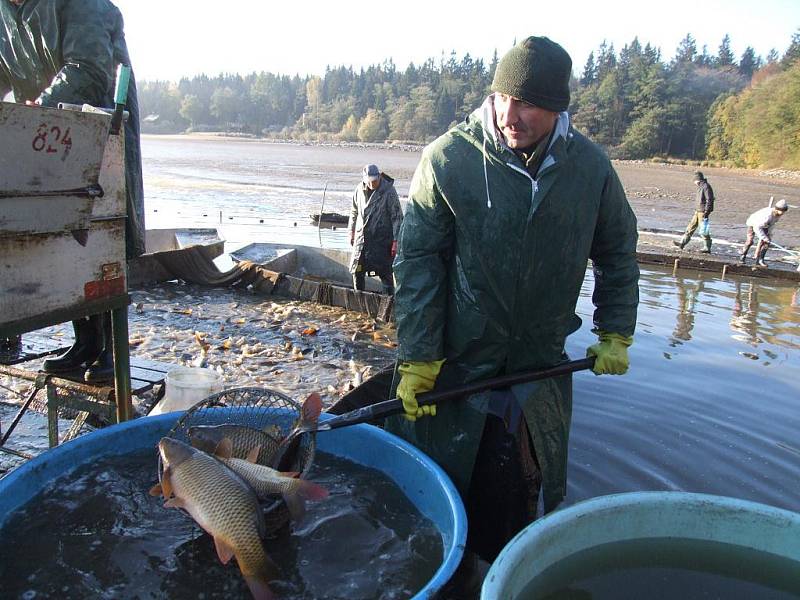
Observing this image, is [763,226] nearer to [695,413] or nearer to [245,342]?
[695,413]

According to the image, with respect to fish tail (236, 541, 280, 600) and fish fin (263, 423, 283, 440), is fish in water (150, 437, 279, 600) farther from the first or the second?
fish fin (263, 423, 283, 440)

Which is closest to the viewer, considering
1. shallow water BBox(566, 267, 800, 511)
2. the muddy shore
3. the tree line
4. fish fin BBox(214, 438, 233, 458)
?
fish fin BBox(214, 438, 233, 458)

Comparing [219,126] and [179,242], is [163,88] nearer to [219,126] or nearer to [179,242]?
[219,126]

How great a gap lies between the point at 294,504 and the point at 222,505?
0.37 metres

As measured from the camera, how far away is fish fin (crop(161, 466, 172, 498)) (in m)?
2.85

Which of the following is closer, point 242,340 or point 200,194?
point 242,340

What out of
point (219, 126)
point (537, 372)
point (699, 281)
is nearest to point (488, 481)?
point (537, 372)

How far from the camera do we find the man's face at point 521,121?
302 cm

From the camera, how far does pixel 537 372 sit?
3.41 metres

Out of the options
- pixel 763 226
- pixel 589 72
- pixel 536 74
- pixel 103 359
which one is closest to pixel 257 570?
pixel 536 74

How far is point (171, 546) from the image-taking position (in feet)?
10.1

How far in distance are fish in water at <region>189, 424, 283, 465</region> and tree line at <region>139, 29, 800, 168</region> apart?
277 ft

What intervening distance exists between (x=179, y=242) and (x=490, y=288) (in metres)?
12.6

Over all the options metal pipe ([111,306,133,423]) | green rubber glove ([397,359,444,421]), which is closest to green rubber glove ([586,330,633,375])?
green rubber glove ([397,359,444,421])
